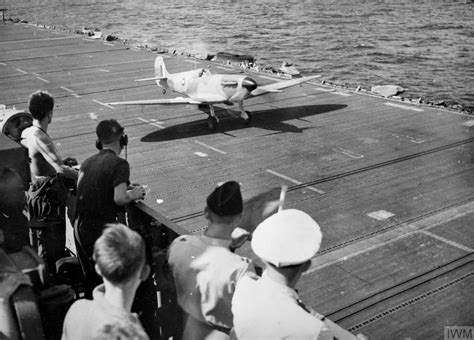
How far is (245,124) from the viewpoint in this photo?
19.0 m

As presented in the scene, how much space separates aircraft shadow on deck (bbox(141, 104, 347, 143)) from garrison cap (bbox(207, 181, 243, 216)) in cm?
1393

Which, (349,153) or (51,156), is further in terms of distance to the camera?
(349,153)

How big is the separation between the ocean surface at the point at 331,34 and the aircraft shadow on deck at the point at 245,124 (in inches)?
698

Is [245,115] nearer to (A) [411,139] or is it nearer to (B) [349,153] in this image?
(B) [349,153]

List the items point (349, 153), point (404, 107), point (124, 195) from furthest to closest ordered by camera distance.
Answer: point (404, 107)
point (349, 153)
point (124, 195)

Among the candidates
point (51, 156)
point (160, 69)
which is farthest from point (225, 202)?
point (160, 69)

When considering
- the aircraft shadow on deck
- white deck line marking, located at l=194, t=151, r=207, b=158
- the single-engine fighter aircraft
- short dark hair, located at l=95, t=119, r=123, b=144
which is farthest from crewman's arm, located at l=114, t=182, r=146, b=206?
the single-engine fighter aircraft

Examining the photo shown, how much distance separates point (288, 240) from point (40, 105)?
3.74 m

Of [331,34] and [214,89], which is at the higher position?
[214,89]

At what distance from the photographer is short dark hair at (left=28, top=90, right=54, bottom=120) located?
5.78 m

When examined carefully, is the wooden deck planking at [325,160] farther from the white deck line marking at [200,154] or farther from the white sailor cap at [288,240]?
the white sailor cap at [288,240]

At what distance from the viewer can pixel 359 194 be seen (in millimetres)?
12922

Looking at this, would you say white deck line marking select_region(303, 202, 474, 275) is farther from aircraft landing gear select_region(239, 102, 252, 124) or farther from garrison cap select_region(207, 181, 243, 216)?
aircraft landing gear select_region(239, 102, 252, 124)

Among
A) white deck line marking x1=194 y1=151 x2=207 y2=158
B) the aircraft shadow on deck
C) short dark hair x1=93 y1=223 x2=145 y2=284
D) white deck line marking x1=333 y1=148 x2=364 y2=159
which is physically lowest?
white deck line marking x1=194 y1=151 x2=207 y2=158
